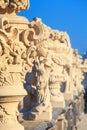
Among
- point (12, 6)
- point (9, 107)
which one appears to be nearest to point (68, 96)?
point (12, 6)

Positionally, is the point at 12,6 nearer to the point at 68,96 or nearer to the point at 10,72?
the point at 10,72

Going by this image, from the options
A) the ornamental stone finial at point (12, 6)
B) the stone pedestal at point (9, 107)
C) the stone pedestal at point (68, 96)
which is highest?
the ornamental stone finial at point (12, 6)

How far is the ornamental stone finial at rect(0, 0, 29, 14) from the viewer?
6.24 m

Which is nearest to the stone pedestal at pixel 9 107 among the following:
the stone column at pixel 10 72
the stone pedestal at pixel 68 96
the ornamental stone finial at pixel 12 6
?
the stone column at pixel 10 72

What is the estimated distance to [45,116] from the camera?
900cm

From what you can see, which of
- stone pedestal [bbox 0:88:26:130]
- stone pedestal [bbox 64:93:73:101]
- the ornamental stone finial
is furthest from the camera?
stone pedestal [bbox 64:93:73:101]

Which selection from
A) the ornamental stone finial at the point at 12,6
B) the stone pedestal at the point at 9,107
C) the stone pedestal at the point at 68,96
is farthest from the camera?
the stone pedestal at the point at 68,96

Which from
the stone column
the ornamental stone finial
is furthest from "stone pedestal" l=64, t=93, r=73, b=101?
the stone column

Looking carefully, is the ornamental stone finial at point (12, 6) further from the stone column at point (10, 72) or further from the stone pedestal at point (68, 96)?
the stone pedestal at point (68, 96)

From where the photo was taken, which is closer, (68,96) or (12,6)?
(12,6)

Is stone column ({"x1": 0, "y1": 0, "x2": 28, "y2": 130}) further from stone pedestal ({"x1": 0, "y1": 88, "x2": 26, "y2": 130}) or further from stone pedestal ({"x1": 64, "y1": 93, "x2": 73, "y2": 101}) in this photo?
stone pedestal ({"x1": 64, "y1": 93, "x2": 73, "y2": 101})

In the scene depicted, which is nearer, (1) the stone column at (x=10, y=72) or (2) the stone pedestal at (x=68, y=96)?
(1) the stone column at (x=10, y=72)

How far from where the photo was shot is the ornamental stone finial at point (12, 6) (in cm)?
624

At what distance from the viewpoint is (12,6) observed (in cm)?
627
